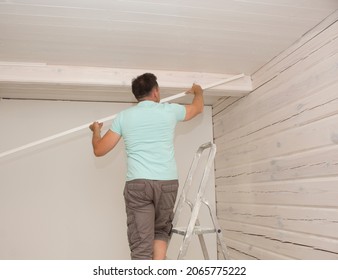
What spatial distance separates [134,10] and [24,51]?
3.10ft

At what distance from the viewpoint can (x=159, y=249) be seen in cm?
209

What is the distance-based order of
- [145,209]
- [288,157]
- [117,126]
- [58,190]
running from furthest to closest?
1. [58,190]
2. [288,157]
3. [117,126]
4. [145,209]

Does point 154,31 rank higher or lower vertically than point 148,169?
higher

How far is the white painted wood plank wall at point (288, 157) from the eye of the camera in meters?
2.06

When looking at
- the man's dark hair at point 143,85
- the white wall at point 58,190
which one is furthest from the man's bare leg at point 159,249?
the white wall at point 58,190

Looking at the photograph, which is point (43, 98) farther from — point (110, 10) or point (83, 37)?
point (110, 10)

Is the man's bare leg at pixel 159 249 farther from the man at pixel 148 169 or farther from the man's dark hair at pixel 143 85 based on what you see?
the man's dark hair at pixel 143 85

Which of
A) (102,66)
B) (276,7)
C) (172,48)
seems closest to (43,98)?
(102,66)

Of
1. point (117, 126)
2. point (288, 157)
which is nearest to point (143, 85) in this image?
point (117, 126)

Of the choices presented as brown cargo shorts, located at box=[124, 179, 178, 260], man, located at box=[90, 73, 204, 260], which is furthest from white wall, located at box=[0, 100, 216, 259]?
brown cargo shorts, located at box=[124, 179, 178, 260]

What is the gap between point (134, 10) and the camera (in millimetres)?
1958

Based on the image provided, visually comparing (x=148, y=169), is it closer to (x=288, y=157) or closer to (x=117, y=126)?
(x=117, y=126)

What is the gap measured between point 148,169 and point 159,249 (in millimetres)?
471

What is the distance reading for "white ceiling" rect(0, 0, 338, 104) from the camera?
75.9 inches
